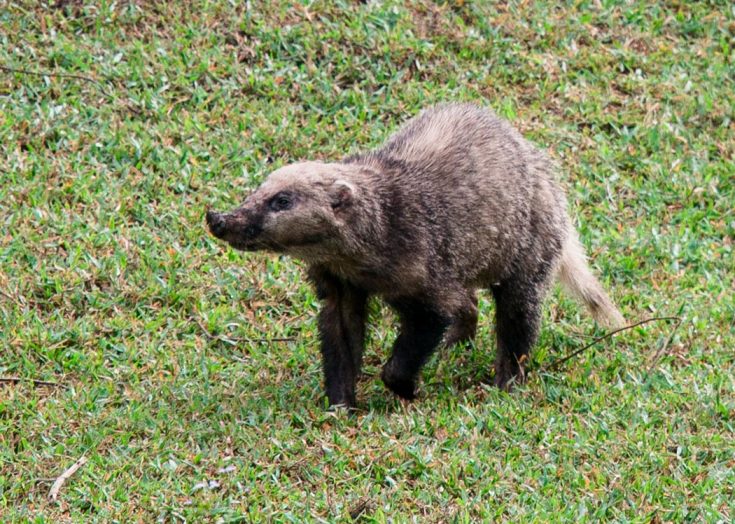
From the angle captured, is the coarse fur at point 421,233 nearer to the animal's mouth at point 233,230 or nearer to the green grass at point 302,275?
the animal's mouth at point 233,230

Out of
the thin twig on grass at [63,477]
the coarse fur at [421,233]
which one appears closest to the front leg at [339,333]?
the coarse fur at [421,233]

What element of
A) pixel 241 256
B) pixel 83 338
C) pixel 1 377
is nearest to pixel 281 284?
pixel 241 256

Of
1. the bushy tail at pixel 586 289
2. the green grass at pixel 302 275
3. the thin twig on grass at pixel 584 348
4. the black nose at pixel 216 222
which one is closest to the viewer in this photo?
the green grass at pixel 302 275

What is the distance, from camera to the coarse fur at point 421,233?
6.97 m

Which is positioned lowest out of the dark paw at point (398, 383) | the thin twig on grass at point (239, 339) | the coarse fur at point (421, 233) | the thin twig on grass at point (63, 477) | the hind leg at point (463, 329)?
the thin twig on grass at point (239, 339)

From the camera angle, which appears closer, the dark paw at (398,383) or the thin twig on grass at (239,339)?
the dark paw at (398,383)

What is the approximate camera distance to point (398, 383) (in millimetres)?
7363

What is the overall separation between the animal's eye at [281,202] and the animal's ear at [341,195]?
234 mm

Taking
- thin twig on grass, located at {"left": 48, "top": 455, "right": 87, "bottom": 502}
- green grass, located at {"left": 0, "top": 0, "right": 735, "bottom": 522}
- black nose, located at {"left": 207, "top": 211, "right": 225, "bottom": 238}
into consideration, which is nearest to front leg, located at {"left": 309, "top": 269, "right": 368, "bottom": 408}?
green grass, located at {"left": 0, "top": 0, "right": 735, "bottom": 522}

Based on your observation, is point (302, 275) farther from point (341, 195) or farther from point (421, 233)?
point (341, 195)

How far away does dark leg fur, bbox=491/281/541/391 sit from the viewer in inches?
309

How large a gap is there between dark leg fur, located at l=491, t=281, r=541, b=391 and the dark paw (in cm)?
68

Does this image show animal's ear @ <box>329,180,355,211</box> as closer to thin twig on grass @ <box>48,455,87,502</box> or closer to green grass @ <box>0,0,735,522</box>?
green grass @ <box>0,0,735,522</box>

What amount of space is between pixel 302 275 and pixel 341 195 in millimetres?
1781
